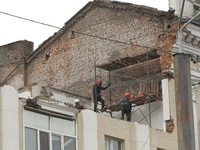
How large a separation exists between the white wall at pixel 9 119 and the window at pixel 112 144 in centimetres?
468

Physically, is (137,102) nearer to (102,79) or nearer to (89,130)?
(102,79)

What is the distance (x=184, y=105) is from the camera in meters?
16.9

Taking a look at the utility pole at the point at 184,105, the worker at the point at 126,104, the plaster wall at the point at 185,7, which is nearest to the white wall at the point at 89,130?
the worker at the point at 126,104

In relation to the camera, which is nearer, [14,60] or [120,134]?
[120,134]

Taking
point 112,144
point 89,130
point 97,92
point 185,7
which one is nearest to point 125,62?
point 97,92

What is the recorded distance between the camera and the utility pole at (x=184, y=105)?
658 inches

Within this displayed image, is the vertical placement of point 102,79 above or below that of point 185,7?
below

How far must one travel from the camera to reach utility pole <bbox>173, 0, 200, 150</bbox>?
1672 cm

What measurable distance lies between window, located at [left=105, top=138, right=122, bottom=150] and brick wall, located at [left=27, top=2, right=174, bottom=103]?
5.91m

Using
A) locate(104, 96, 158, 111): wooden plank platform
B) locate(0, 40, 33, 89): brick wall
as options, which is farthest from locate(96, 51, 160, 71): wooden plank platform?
locate(0, 40, 33, 89): brick wall

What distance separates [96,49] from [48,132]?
40.8 ft

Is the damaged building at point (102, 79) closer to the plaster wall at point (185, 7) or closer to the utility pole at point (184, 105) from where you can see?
the plaster wall at point (185, 7)

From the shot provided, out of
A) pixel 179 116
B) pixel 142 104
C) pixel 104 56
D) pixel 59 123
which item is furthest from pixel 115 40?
pixel 179 116

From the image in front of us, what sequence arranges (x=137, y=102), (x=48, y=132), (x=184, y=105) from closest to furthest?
(x=184, y=105), (x=48, y=132), (x=137, y=102)
